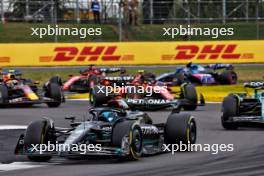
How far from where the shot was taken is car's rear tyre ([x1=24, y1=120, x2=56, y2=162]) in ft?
40.5

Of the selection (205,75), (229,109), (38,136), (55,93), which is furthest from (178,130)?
(205,75)

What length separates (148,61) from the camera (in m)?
34.1

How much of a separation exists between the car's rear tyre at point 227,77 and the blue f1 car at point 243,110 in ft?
44.7

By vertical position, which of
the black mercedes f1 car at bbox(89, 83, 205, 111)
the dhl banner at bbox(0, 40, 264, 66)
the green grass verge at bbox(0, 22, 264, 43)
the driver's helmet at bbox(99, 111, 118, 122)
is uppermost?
the green grass verge at bbox(0, 22, 264, 43)

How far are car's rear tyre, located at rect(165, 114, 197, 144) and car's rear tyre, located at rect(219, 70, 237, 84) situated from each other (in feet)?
58.3

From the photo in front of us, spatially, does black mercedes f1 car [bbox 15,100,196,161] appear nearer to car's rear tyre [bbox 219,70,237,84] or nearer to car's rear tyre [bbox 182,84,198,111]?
car's rear tyre [bbox 182,84,198,111]

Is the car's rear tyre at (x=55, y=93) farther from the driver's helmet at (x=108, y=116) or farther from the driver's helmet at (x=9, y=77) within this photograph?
the driver's helmet at (x=108, y=116)

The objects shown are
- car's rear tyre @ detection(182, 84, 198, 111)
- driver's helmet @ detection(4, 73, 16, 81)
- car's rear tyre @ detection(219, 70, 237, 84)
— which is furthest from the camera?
car's rear tyre @ detection(219, 70, 237, 84)

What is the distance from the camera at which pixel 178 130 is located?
1348 centimetres

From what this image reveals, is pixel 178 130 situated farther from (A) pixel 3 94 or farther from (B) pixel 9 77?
(B) pixel 9 77

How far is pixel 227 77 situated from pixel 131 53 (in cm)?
459

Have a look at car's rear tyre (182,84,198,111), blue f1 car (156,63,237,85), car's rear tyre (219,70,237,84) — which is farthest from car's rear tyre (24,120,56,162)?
car's rear tyre (219,70,237,84)

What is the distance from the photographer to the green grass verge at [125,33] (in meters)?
35.8

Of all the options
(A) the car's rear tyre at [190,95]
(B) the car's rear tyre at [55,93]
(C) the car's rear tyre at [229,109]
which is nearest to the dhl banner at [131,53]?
(B) the car's rear tyre at [55,93]
